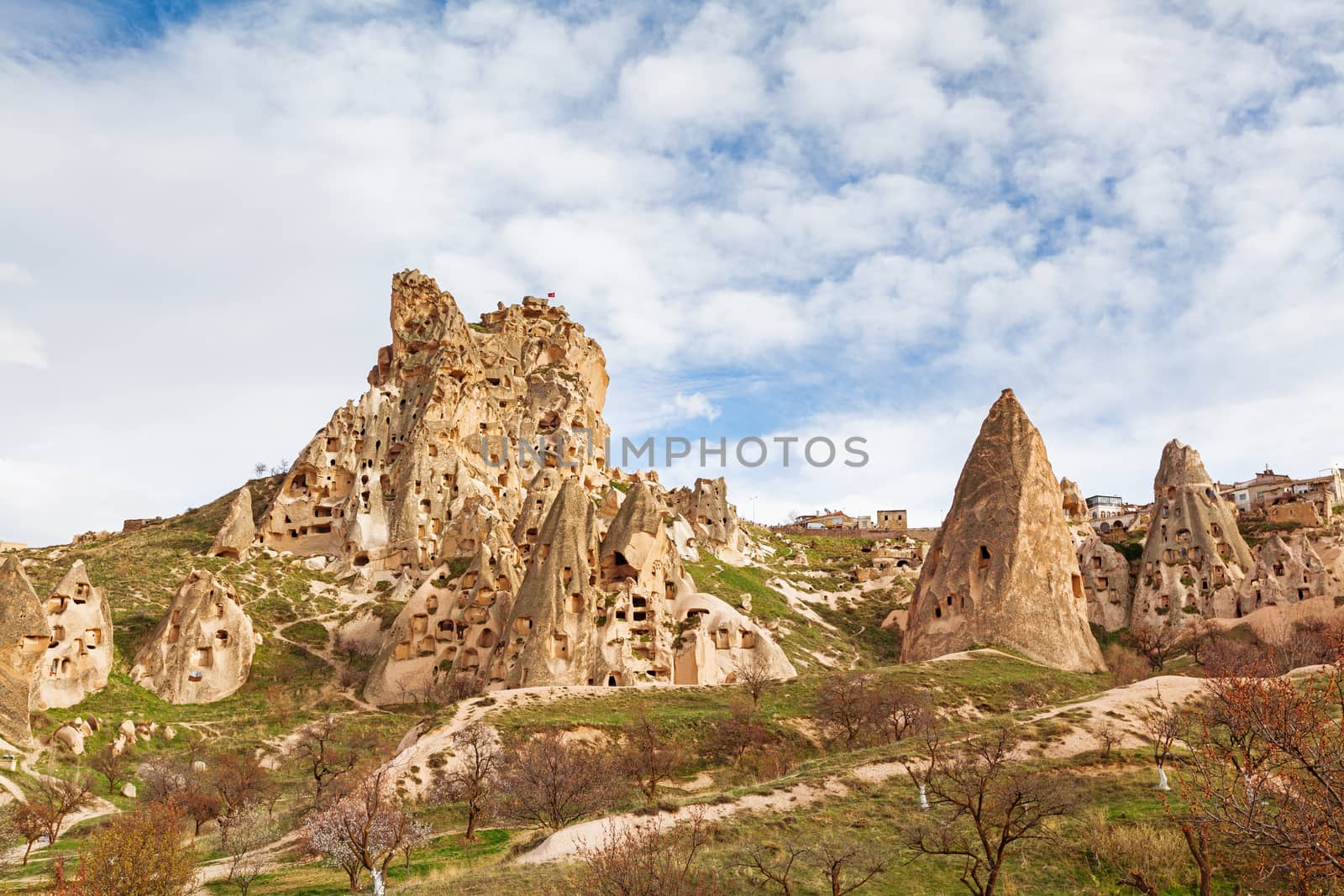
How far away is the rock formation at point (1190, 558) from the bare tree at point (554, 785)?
44326 mm

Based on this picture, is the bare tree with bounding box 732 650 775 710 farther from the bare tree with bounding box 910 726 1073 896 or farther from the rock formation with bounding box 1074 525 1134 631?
the rock formation with bounding box 1074 525 1134 631

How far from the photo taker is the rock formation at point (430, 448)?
71.4 meters

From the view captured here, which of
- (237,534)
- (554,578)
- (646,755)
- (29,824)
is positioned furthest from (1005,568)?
(237,534)

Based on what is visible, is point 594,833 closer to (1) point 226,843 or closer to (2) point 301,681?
(1) point 226,843

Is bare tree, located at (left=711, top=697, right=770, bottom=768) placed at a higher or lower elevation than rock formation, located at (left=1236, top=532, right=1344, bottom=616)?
lower

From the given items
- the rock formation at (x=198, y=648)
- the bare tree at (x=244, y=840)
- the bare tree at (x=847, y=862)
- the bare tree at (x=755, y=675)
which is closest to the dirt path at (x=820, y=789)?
the bare tree at (x=847, y=862)

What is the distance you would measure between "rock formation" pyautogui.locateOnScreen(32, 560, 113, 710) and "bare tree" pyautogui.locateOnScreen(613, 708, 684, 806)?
89.5ft

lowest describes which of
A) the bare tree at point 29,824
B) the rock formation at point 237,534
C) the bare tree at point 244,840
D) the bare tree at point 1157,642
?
the bare tree at point 244,840

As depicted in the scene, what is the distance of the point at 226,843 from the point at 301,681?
86.7 ft

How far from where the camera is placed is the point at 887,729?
38062 mm

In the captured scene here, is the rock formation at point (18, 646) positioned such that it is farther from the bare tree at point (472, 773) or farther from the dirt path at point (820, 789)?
the dirt path at point (820, 789)

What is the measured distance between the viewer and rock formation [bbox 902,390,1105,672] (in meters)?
50.9

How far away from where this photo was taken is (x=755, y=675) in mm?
46312

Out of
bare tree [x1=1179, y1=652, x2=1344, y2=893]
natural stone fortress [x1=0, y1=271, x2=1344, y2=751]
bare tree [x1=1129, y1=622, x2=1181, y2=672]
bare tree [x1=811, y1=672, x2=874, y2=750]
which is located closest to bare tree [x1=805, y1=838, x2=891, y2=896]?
bare tree [x1=1179, y1=652, x2=1344, y2=893]
